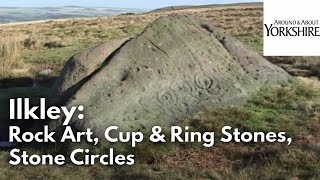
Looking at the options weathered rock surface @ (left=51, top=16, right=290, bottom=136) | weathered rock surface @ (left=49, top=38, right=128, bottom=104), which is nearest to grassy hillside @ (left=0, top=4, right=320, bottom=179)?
weathered rock surface @ (left=51, top=16, right=290, bottom=136)

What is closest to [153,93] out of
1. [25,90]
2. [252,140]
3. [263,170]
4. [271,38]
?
[252,140]

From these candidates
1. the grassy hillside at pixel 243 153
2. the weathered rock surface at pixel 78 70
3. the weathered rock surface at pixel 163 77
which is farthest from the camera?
the weathered rock surface at pixel 78 70

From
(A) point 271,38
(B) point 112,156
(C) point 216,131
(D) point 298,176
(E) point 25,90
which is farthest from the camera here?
(A) point 271,38

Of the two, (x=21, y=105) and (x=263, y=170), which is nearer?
(x=263, y=170)

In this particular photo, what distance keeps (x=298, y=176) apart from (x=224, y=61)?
386 cm

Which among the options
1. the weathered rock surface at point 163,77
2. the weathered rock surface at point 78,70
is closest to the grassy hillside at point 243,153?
the weathered rock surface at point 163,77

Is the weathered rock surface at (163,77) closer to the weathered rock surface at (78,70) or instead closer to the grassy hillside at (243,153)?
the weathered rock surface at (78,70)

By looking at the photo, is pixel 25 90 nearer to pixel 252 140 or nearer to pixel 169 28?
pixel 169 28

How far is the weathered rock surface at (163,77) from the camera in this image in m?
9.85

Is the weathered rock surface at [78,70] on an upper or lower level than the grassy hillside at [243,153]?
upper

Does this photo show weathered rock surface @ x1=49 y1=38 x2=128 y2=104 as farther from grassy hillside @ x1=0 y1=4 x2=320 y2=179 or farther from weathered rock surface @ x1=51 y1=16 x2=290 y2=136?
grassy hillside @ x1=0 y1=4 x2=320 y2=179

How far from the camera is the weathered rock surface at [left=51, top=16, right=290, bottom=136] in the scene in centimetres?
985

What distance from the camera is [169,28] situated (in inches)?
451

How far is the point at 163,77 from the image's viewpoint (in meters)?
10.4
